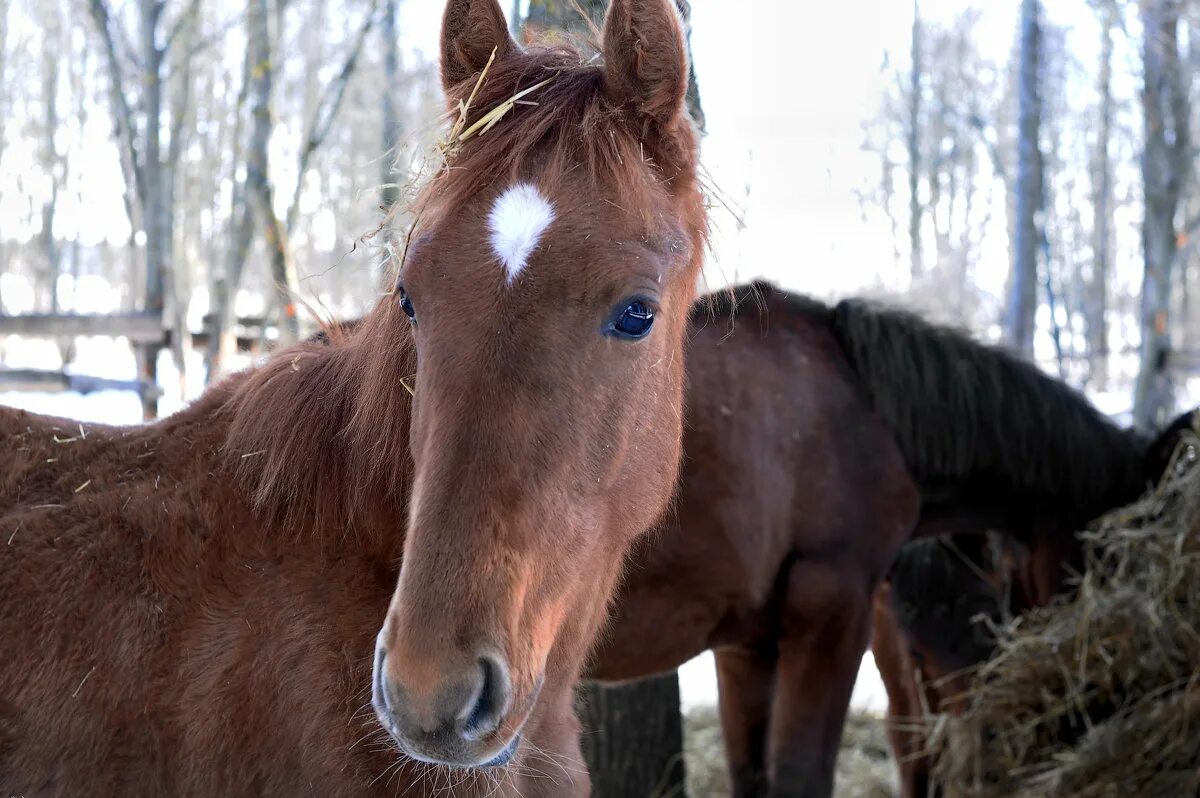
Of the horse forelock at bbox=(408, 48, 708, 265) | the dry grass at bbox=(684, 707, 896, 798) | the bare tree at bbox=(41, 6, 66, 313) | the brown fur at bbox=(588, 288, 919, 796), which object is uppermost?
the bare tree at bbox=(41, 6, 66, 313)

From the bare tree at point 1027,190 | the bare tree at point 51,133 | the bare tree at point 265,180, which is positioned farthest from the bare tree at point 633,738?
the bare tree at point 51,133

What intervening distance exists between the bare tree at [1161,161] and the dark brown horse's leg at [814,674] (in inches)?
218

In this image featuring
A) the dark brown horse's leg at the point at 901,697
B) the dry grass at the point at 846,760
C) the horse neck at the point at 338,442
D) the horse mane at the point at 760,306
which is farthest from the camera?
the dry grass at the point at 846,760

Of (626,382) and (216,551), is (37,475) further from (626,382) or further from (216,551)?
(626,382)

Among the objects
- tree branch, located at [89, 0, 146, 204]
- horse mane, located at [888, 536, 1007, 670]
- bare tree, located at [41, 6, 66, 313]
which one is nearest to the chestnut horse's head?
horse mane, located at [888, 536, 1007, 670]

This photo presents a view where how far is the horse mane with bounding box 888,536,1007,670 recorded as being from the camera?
4512 mm

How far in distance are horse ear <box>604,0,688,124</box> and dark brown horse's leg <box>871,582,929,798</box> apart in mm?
3300

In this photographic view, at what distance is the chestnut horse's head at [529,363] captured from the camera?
1.51 m

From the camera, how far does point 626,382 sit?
184cm

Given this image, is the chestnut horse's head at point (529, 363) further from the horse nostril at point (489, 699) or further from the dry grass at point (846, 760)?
the dry grass at point (846, 760)

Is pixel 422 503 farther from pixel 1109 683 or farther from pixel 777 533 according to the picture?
pixel 1109 683

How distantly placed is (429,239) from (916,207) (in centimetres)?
2653

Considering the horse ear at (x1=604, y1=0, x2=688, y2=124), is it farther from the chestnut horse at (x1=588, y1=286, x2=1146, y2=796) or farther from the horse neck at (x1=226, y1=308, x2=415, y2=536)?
the chestnut horse at (x1=588, y1=286, x2=1146, y2=796)

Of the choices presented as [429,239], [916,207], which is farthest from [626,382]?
[916,207]
